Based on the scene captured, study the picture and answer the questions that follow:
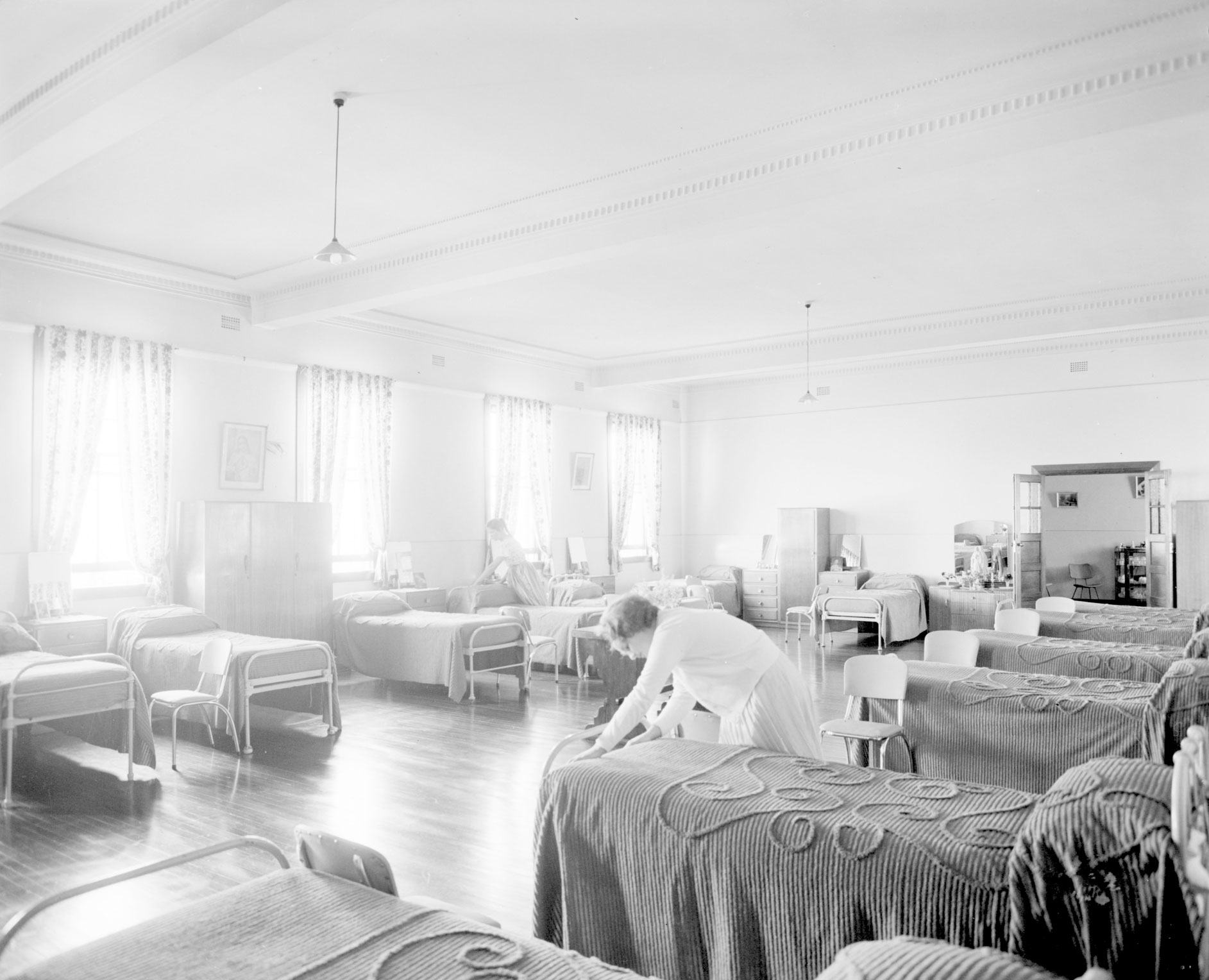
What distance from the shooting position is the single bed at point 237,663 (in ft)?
23.8

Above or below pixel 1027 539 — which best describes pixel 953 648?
below

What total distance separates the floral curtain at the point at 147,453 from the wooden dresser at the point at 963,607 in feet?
33.6

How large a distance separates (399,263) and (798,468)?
29.5 ft

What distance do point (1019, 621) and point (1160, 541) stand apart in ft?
20.6

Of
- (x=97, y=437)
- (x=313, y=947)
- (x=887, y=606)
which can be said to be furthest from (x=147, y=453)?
(x=887, y=606)

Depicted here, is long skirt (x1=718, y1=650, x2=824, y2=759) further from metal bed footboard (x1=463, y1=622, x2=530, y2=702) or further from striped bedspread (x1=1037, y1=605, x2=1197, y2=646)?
metal bed footboard (x1=463, y1=622, x2=530, y2=702)

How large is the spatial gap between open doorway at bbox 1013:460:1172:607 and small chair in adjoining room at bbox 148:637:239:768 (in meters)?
10.4

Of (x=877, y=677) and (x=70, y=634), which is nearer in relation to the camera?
(x=877, y=677)

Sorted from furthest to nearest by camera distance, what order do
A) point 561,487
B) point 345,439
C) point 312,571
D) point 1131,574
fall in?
point 1131,574 → point 561,487 → point 345,439 → point 312,571

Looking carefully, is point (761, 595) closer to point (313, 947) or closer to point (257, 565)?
point (257, 565)

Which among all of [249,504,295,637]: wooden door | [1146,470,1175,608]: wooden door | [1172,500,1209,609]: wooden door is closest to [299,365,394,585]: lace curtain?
[249,504,295,637]: wooden door

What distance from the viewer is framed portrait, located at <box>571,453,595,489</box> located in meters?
14.5

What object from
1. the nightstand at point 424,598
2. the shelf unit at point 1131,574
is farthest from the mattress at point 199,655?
the shelf unit at point 1131,574

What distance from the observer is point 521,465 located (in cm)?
1354
